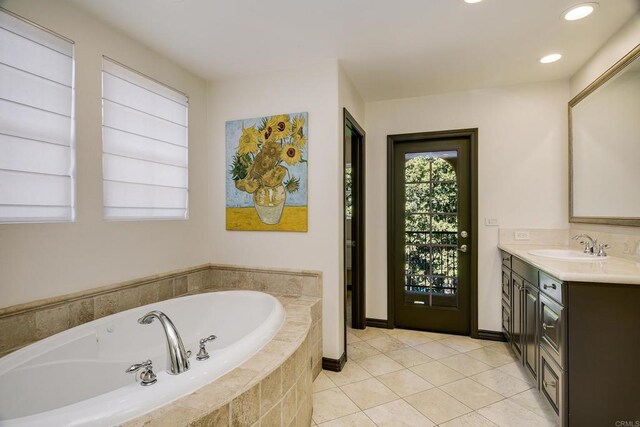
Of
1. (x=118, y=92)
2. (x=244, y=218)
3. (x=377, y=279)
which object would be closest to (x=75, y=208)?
(x=118, y=92)

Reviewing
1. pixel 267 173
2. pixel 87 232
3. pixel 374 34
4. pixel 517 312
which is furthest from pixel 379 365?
pixel 374 34

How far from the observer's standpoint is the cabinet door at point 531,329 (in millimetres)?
2021

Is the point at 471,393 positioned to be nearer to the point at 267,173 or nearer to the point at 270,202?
the point at 270,202

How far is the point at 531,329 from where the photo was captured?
2.11m

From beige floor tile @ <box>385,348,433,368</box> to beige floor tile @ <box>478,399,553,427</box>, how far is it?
66 centimetres

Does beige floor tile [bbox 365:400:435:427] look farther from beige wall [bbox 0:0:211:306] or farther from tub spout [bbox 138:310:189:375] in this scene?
beige wall [bbox 0:0:211:306]

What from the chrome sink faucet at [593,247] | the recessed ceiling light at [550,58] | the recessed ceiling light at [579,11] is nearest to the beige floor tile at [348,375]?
the chrome sink faucet at [593,247]

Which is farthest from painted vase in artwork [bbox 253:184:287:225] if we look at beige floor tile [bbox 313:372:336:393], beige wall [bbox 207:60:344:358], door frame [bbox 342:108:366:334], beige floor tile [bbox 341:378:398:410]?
beige floor tile [bbox 341:378:398:410]

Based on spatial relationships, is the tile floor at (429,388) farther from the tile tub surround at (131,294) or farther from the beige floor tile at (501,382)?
the tile tub surround at (131,294)

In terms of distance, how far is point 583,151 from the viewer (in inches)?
102

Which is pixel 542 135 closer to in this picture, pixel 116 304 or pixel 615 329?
pixel 615 329

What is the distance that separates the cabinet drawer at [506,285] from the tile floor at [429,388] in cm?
45

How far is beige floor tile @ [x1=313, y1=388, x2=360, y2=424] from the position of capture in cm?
188

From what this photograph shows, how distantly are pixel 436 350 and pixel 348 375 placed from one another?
94 cm
